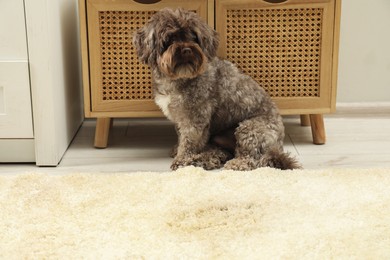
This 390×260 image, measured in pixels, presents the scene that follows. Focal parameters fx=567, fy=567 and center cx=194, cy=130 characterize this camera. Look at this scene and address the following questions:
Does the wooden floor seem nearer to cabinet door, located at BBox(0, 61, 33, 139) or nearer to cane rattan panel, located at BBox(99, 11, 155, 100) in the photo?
cabinet door, located at BBox(0, 61, 33, 139)

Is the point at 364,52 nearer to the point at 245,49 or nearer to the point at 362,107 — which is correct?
the point at 362,107

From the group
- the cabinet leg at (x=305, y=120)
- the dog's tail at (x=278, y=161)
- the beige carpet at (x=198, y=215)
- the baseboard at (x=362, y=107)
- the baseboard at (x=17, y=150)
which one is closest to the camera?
the beige carpet at (x=198, y=215)

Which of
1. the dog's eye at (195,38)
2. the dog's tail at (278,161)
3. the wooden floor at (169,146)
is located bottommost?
the wooden floor at (169,146)

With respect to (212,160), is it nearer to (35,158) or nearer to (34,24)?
(35,158)

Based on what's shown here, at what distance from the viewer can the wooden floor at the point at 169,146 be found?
217cm

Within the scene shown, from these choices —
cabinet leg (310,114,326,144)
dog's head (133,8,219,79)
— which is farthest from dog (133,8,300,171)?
cabinet leg (310,114,326,144)

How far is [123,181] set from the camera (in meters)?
1.92

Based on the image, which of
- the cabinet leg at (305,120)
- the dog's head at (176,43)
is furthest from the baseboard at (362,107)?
the dog's head at (176,43)

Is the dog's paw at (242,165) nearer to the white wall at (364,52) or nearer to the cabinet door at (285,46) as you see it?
the cabinet door at (285,46)

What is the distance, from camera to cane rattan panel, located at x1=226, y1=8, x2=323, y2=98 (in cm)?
224

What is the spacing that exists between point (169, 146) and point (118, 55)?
47 cm

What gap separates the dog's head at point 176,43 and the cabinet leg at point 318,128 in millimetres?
639

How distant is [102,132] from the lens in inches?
93.9

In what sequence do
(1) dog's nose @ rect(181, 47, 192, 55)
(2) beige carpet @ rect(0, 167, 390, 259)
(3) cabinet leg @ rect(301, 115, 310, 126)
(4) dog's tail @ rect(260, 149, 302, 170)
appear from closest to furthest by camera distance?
1. (2) beige carpet @ rect(0, 167, 390, 259)
2. (1) dog's nose @ rect(181, 47, 192, 55)
3. (4) dog's tail @ rect(260, 149, 302, 170)
4. (3) cabinet leg @ rect(301, 115, 310, 126)
